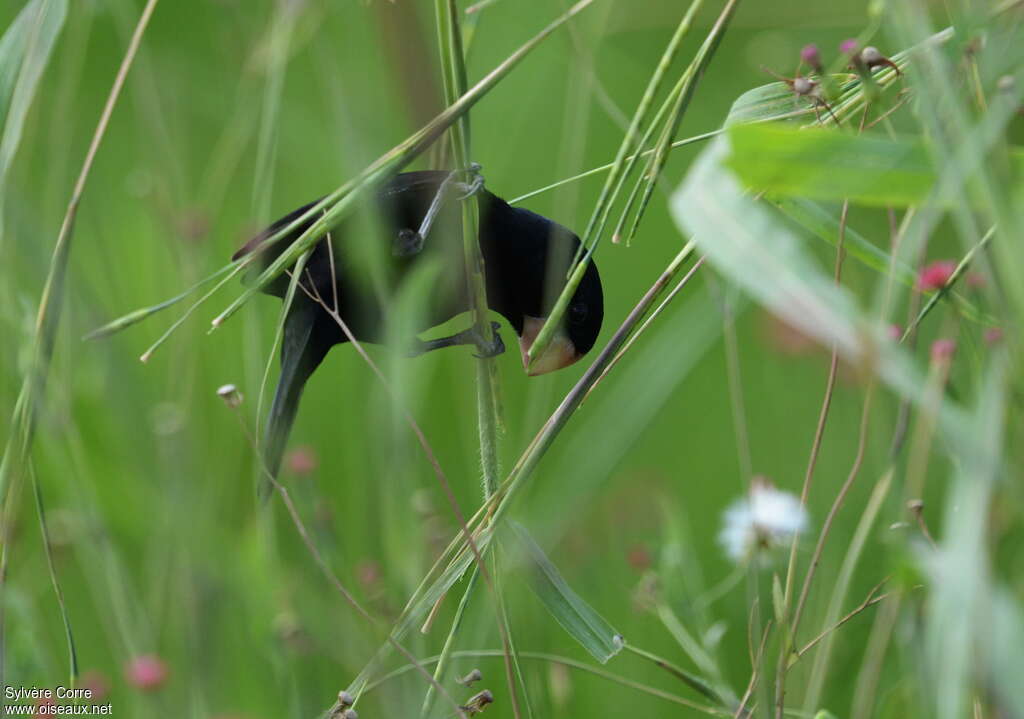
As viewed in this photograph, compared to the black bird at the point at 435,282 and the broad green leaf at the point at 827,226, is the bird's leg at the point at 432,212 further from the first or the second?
the broad green leaf at the point at 827,226

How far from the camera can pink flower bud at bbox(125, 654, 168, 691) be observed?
633 millimetres

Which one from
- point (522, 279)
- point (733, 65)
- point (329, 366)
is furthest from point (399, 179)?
point (733, 65)

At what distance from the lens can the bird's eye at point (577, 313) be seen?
41.4 inches

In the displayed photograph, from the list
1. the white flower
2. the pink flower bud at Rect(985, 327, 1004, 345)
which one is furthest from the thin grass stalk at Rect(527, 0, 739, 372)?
the white flower

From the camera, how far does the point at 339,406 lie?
1.72 metres

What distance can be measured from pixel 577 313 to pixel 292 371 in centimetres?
28

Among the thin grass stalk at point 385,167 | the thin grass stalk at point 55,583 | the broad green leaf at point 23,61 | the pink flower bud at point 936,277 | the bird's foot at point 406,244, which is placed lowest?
the thin grass stalk at point 55,583

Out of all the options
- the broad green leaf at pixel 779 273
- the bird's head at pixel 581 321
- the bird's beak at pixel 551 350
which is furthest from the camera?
the bird's head at pixel 581 321

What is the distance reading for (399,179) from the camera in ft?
3.02

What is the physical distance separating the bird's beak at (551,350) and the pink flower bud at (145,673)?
34cm

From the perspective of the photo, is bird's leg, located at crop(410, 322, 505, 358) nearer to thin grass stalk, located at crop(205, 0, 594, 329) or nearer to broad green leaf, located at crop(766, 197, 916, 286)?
thin grass stalk, located at crop(205, 0, 594, 329)

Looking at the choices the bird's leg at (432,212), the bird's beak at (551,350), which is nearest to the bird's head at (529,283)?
the bird's beak at (551,350)

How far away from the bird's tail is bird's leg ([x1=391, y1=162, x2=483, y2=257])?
0.11 m

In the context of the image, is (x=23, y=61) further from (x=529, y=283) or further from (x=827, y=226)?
(x=529, y=283)
